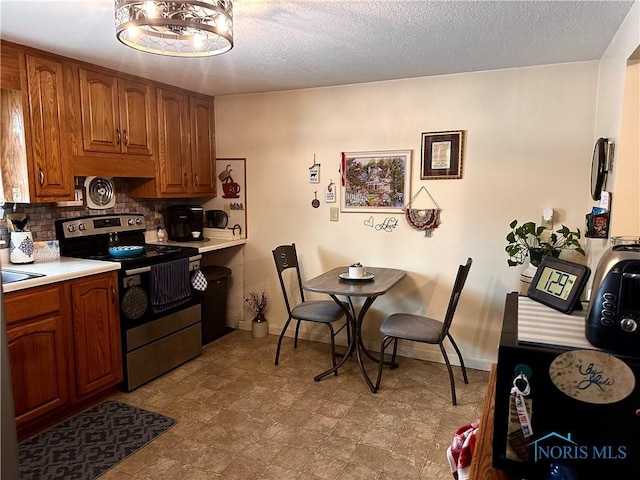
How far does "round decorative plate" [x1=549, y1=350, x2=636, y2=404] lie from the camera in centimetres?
75

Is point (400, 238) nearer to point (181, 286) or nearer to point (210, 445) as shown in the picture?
point (181, 286)

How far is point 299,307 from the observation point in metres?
3.43

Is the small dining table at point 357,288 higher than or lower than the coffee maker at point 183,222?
lower

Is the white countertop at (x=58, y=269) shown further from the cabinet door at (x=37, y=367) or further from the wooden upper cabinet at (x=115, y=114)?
the wooden upper cabinet at (x=115, y=114)

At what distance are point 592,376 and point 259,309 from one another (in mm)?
3480

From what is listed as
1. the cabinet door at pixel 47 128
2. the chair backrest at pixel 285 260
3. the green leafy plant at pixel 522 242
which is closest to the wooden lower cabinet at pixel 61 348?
the cabinet door at pixel 47 128

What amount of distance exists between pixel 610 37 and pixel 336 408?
268 cm

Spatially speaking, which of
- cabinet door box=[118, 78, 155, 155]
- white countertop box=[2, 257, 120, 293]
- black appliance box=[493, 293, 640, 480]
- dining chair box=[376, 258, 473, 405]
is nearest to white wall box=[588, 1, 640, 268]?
dining chair box=[376, 258, 473, 405]

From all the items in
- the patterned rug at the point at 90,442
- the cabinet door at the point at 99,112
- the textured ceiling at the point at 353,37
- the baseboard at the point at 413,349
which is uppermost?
the textured ceiling at the point at 353,37

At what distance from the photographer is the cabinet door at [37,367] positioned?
2.32 m

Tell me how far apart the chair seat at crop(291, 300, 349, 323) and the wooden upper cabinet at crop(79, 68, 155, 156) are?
1.73 metres

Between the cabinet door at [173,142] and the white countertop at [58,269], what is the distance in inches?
38.0

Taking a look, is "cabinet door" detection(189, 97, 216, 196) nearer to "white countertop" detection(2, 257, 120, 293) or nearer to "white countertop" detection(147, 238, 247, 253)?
"white countertop" detection(147, 238, 247, 253)

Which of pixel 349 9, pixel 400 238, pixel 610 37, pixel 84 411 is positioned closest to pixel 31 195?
pixel 84 411
